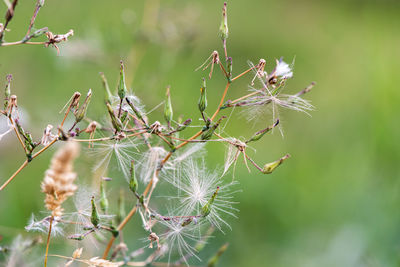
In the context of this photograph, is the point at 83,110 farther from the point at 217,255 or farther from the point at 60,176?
the point at 217,255

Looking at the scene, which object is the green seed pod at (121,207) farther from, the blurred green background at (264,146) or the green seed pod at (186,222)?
the blurred green background at (264,146)

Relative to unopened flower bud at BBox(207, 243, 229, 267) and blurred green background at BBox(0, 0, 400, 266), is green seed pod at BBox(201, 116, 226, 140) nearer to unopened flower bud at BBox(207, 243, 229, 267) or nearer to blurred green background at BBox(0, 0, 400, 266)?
unopened flower bud at BBox(207, 243, 229, 267)

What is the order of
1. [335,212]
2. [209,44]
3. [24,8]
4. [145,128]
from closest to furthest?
[145,128] < [335,212] < [24,8] < [209,44]

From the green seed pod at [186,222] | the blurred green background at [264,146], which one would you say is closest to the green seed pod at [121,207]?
the green seed pod at [186,222]

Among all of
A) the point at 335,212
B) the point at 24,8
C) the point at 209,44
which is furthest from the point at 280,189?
the point at 24,8

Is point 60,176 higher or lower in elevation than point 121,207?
higher

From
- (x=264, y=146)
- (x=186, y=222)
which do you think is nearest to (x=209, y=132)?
A: (x=186, y=222)

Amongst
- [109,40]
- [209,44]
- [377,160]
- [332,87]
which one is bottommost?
[332,87]

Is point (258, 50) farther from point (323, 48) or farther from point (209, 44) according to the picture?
point (323, 48)
